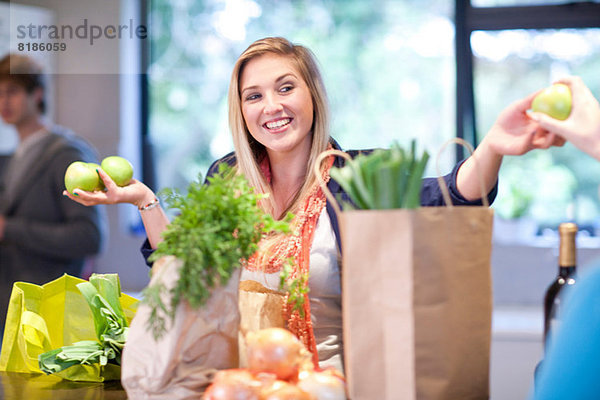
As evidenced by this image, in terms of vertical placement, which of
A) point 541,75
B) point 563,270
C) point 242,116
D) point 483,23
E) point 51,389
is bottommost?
point 51,389

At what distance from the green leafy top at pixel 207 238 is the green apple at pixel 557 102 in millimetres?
431

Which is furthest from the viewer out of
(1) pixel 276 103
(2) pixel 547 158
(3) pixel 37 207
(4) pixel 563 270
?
(2) pixel 547 158

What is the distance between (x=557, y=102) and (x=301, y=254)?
645 mm

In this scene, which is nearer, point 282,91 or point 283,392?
point 283,392

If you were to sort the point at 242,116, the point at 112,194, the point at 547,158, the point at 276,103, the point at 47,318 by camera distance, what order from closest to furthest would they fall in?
the point at 47,318 → the point at 112,194 → the point at 276,103 → the point at 242,116 → the point at 547,158

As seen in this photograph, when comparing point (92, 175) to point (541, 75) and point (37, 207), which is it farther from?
point (541, 75)

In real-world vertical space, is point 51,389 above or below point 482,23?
below

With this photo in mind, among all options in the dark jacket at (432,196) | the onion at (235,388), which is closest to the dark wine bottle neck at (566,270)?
the dark jacket at (432,196)

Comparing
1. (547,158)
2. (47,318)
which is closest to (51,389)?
(47,318)

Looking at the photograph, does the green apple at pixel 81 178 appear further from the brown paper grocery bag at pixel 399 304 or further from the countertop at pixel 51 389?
the brown paper grocery bag at pixel 399 304

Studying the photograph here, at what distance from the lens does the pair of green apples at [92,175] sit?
1.28 m

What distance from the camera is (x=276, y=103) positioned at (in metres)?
1.47

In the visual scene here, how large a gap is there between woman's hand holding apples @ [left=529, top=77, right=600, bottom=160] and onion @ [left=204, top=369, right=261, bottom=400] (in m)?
0.56

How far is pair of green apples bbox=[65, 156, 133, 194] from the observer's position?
1.28 metres
